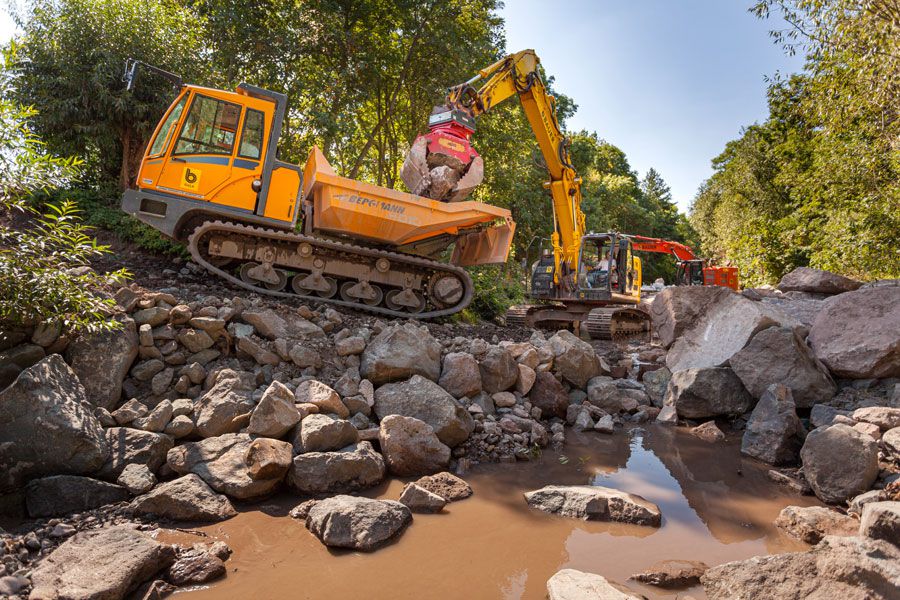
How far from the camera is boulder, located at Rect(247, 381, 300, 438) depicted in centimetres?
399

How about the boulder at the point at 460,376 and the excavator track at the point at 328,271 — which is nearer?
the boulder at the point at 460,376

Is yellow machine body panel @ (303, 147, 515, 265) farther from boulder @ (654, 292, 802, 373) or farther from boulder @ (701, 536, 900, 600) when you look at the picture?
boulder @ (701, 536, 900, 600)

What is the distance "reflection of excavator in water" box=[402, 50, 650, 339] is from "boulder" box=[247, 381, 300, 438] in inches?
175

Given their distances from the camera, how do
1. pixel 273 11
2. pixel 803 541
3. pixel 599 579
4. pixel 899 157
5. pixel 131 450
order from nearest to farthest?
pixel 599 579 < pixel 803 541 < pixel 131 450 < pixel 899 157 < pixel 273 11

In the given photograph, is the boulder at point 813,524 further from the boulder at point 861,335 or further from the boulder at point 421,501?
the boulder at point 861,335

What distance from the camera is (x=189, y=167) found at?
6.48 metres

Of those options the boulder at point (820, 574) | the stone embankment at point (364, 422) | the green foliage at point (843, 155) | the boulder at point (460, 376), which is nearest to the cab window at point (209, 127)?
the stone embankment at point (364, 422)

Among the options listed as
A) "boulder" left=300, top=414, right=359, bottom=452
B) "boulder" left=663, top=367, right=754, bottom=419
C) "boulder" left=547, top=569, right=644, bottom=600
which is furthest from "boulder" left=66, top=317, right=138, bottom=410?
"boulder" left=663, top=367, right=754, bottom=419

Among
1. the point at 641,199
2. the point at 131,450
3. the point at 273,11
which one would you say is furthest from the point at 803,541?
the point at 641,199

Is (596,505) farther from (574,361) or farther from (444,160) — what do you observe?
(444,160)

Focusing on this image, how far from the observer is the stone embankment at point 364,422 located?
8.91ft

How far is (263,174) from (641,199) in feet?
159

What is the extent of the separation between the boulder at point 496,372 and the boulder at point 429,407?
0.83 m

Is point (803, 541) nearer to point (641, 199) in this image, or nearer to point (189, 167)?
point (189, 167)
